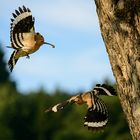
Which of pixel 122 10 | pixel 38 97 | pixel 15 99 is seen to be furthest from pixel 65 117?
pixel 122 10

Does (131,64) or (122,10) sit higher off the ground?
(122,10)

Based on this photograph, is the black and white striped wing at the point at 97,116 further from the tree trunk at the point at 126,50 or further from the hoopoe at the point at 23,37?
the hoopoe at the point at 23,37

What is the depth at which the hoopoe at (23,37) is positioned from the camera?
13.8ft

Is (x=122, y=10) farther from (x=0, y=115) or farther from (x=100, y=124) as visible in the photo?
(x=0, y=115)

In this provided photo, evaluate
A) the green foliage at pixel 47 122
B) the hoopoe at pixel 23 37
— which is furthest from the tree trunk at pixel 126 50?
the green foliage at pixel 47 122

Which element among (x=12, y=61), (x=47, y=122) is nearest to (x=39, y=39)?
(x=12, y=61)

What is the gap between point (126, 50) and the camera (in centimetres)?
484

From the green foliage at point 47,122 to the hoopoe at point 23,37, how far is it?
29.6 metres

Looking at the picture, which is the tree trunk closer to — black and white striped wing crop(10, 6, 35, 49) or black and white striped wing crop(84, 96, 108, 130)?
black and white striped wing crop(84, 96, 108, 130)

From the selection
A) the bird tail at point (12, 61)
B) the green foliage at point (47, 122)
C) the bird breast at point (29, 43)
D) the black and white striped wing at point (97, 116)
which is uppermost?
the bird breast at point (29, 43)

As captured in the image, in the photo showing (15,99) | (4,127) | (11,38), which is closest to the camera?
(11,38)

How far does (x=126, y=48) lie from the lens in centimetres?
484

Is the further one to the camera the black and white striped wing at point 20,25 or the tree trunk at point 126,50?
the tree trunk at point 126,50

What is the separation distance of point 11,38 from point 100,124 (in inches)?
30.2
